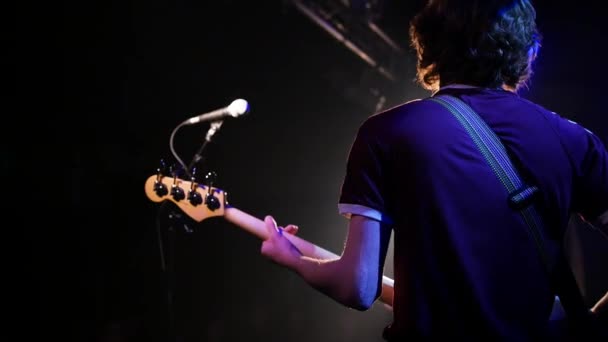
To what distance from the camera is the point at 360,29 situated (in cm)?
492

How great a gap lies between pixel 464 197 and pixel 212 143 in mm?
3931

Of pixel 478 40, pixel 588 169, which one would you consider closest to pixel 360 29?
pixel 478 40

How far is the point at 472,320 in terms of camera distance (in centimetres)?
107

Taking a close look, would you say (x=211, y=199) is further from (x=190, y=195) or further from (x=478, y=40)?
(x=478, y=40)

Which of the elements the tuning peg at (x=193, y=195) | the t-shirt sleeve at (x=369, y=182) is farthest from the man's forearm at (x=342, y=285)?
the tuning peg at (x=193, y=195)

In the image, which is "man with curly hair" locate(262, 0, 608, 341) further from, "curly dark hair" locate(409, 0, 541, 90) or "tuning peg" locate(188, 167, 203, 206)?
"tuning peg" locate(188, 167, 203, 206)

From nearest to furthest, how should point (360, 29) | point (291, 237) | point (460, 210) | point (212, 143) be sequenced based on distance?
point (460, 210) < point (291, 237) < point (212, 143) < point (360, 29)

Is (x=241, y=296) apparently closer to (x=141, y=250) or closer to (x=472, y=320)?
(x=141, y=250)

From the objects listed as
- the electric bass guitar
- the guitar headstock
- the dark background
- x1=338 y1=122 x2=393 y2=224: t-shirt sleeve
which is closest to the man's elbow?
x1=338 y1=122 x2=393 y2=224: t-shirt sleeve

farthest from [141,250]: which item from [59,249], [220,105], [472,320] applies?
[472,320]

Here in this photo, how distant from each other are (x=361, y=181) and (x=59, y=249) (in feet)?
12.7

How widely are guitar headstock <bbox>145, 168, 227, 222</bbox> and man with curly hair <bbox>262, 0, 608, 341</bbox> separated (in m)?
1.50

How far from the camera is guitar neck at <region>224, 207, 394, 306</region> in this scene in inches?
78.0

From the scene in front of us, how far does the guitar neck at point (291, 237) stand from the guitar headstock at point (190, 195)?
92 millimetres
